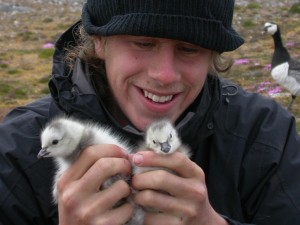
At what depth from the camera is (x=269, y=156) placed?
4.78 m

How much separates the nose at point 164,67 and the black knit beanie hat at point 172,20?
16 centimetres

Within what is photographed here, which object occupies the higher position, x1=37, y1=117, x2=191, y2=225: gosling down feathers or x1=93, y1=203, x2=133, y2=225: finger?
x1=37, y1=117, x2=191, y2=225: gosling down feathers

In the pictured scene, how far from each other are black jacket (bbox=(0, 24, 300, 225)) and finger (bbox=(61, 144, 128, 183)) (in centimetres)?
61

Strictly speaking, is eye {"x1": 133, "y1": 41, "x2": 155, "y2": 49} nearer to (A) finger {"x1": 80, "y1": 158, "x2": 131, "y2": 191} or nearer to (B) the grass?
(A) finger {"x1": 80, "y1": 158, "x2": 131, "y2": 191}

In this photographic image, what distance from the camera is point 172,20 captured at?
4105 mm

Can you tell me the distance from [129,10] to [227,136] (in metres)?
1.48

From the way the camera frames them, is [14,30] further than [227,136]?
Yes

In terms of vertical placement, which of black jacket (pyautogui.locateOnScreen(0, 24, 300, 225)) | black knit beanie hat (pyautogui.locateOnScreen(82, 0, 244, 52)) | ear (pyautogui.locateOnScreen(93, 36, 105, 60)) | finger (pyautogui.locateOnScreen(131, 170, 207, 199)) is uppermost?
black knit beanie hat (pyautogui.locateOnScreen(82, 0, 244, 52))

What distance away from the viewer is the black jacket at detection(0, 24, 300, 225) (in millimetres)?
4465

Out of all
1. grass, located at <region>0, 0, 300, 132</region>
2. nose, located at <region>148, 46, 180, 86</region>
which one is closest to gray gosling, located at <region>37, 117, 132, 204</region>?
nose, located at <region>148, 46, 180, 86</region>

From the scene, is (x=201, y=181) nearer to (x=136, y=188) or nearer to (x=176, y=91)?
(x=136, y=188)

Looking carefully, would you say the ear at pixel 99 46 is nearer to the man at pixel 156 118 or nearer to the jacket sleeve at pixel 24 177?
the man at pixel 156 118

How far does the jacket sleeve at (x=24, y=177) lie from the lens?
174 inches

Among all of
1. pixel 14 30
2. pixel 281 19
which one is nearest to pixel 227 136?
pixel 281 19
